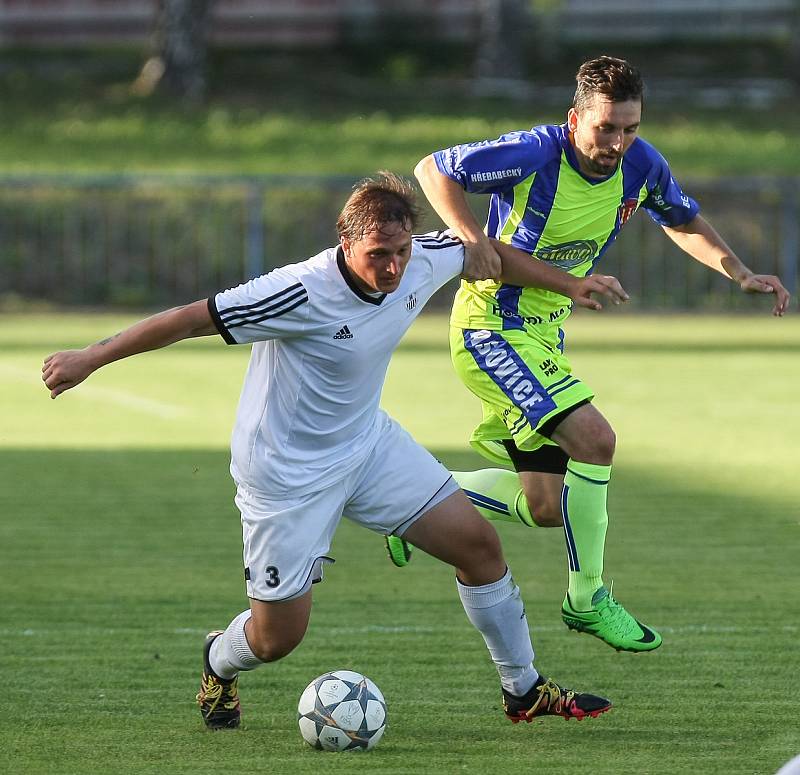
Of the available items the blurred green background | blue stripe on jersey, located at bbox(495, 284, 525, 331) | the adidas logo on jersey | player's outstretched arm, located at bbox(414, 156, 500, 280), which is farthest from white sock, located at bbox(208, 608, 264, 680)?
the blurred green background

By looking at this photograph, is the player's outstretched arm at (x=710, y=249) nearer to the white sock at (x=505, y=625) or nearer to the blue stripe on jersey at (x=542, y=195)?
Result: the blue stripe on jersey at (x=542, y=195)

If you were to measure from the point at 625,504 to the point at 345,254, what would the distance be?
16.5 feet

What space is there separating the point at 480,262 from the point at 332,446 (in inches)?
33.2

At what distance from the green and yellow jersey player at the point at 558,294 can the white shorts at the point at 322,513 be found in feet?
2.94

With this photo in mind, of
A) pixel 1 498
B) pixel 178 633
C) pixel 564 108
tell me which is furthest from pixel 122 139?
pixel 178 633

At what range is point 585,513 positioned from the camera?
20.3 ft

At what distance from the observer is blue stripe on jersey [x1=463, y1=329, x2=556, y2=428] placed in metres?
6.34

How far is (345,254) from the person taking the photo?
204 inches

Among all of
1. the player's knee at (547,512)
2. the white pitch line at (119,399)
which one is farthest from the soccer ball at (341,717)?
the white pitch line at (119,399)

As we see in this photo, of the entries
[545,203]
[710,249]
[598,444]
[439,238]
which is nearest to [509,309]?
[545,203]

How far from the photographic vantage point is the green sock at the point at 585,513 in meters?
6.13

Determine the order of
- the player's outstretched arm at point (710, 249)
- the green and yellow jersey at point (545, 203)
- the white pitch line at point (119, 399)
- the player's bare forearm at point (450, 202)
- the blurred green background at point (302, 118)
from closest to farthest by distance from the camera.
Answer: the player's bare forearm at point (450, 202), the green and yellow jersey at point (545, 203), the player's outstretched arm at point (710, 249), the white pitch line at point (119, 399), the blurred green background at point (302, 118)

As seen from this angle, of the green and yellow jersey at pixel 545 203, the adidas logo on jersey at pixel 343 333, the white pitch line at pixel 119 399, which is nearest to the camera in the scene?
the adidas logo on jersey at pixel 343 333

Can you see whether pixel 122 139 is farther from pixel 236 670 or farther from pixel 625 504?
pixel 236 670
